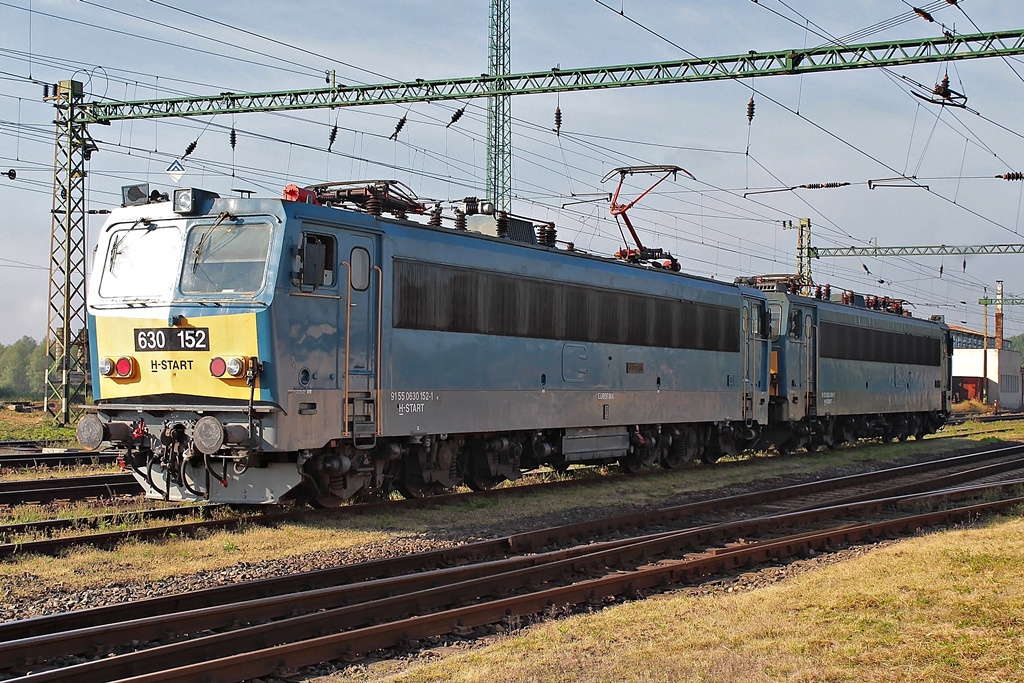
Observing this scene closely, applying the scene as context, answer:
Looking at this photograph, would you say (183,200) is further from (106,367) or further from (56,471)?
(56,471)

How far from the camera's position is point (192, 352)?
1168cm

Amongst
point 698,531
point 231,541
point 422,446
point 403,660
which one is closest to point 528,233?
point 422,446

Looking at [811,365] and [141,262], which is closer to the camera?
[141,262]

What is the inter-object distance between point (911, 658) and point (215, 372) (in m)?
7.94

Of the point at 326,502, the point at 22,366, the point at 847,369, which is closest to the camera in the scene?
the point at 326,502

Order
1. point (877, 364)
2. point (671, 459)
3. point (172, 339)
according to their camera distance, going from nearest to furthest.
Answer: point (172, 339)
point (671, 459)
point (877, 364)

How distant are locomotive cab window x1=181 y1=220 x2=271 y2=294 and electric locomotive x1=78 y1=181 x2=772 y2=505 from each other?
0.02 meters

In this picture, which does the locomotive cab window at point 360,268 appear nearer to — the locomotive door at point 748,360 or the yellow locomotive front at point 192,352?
the yellow locomotive front at point 192,352

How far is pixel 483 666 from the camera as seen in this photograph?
693 centimetres

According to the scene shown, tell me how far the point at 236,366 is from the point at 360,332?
1.75 m

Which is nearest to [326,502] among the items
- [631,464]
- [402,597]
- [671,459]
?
[402,597]

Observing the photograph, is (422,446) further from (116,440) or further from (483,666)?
(483,666)

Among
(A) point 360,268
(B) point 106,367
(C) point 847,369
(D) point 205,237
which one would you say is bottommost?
(B) point 106,367

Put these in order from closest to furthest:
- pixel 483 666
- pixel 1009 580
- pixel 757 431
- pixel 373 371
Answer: pixel 483 666
pixel 1009 580
pixel 373 371
pixel 757 431
